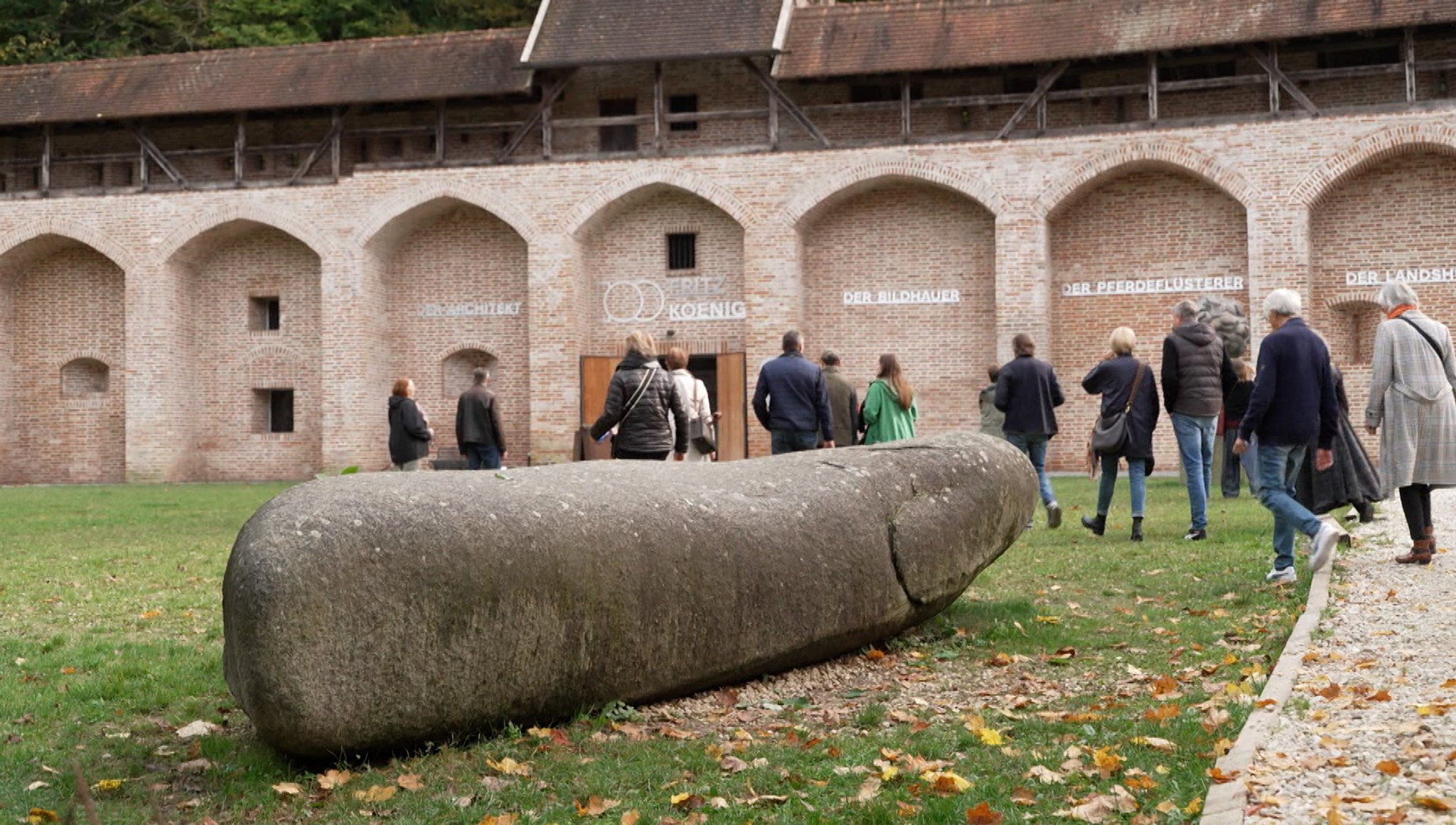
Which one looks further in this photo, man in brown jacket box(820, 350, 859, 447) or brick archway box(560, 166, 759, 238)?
brick archway box(560, 166, 759, 238)

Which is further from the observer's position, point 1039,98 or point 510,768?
point 1039,98

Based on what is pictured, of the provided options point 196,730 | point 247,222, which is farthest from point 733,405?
point 196,730

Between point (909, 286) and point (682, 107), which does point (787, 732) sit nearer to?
point (909, 286)

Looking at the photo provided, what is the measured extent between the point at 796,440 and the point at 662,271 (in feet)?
51.1

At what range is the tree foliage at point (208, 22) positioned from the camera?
36156 millimetres

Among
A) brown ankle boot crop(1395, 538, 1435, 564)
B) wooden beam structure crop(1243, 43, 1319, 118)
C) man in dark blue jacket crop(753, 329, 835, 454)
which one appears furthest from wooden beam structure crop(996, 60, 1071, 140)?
brown ankle boot crop(1395, 538, 1435, 564)

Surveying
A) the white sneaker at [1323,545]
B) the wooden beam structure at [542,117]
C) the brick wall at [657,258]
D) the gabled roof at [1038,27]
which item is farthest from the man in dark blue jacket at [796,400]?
the wooden beam structure at [542,117]

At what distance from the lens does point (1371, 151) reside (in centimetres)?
2186

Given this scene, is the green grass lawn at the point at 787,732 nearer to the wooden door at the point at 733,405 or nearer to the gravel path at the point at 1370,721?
the gravel path at the point at 1370,721

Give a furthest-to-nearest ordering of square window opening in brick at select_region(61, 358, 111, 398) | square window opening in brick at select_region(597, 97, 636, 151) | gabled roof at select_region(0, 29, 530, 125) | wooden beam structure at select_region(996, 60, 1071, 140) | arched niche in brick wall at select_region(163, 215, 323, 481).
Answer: square window opening in brick at select_region(61, 358, 111, 398), arched niche in brick wall at select_region(163, 215, 323, 481), square window opening in brick at select_region(597, 97, 636, 151), gabled roof at select_region(0, 29, 530, 125), wooden beam structure at select_region(996, 60, 1071, 140)

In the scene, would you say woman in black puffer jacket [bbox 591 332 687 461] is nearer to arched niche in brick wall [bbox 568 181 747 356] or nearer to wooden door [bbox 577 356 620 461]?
wooden door [bbox 577 356 620 461]

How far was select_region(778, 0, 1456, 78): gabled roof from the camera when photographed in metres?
22.3

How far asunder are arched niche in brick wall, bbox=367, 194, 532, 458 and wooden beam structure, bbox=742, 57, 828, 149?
5225 millimetres

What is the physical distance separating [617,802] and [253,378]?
84.3 feet
